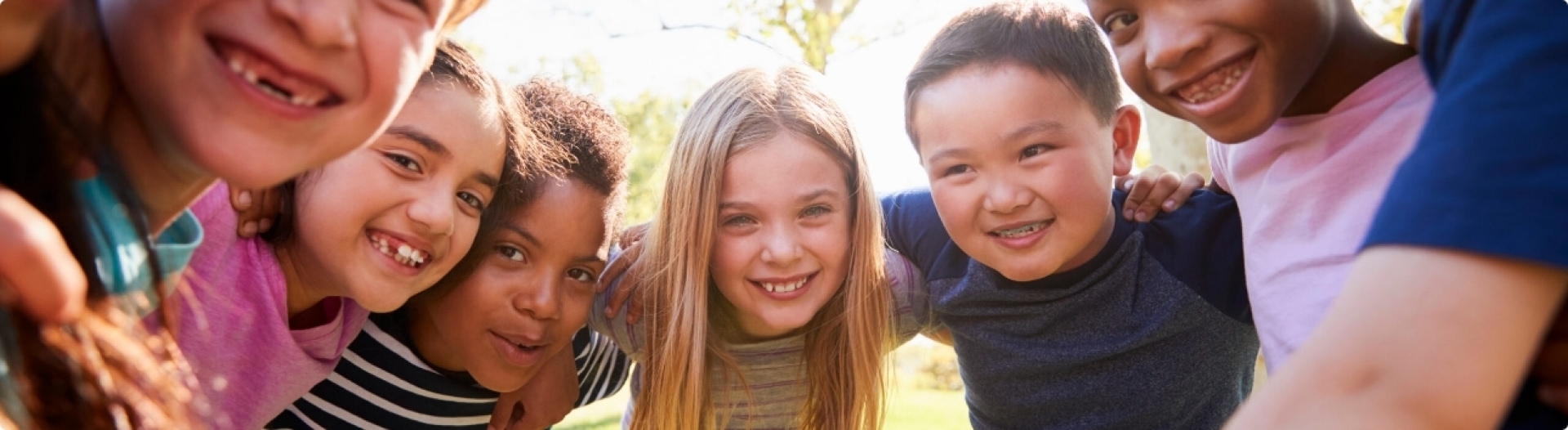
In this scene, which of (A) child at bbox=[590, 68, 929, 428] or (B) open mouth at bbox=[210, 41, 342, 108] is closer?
(B) open mouth at bbox=[210, 41, 342, 108]

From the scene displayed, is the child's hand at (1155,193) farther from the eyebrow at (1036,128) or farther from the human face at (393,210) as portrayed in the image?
the human face at (393,210)

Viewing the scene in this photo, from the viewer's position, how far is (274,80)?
A: 4.42 ft

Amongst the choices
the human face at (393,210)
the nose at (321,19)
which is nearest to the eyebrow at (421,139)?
the human face at (393,210)

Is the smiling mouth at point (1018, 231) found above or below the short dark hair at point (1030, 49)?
below

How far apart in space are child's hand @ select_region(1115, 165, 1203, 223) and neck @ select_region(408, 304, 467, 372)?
2.09m

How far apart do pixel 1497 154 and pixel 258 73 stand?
4.77ft

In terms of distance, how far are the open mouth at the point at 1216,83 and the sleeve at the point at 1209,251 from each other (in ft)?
2.41

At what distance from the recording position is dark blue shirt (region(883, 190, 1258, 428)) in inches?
115

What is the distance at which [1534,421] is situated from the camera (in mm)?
1246

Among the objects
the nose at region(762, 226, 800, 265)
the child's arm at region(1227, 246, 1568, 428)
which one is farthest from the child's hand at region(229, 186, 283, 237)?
the child's arm at region(1227, 246, 1568, 428)

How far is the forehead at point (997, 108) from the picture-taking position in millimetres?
2793

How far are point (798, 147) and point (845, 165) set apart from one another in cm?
18

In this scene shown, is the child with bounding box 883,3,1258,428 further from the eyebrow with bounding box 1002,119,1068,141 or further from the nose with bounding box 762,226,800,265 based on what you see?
the nose with bounding box 762,226,800,265

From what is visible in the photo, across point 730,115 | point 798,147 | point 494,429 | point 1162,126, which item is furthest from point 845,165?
point 1162,126
